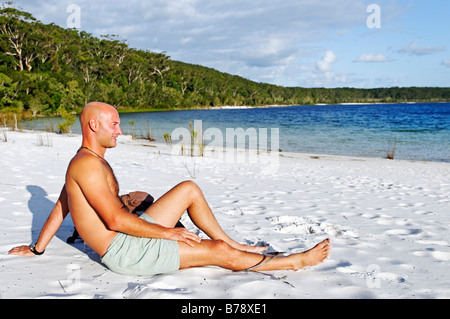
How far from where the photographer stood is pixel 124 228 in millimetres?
1927

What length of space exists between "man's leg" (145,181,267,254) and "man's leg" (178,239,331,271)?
0.72 ft

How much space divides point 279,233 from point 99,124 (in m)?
1.93

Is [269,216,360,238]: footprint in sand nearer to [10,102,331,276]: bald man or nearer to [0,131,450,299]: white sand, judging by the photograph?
[0,131,450,299]: white sand

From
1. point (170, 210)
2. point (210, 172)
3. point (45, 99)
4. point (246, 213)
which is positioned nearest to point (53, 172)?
point (210, 172)

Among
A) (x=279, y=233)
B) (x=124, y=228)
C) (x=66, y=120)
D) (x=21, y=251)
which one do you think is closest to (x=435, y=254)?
(x=279, y=233)

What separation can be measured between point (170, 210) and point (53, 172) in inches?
169

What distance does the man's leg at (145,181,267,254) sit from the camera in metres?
2.24

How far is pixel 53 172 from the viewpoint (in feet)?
18.9

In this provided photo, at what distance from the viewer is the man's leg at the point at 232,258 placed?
2.11 m

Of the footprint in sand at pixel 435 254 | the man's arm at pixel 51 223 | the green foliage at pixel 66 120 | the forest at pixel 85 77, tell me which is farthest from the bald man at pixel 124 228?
the forest at pixel 85 77

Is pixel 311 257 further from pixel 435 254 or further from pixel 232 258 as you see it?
pixel 435 254

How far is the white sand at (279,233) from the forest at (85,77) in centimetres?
2000

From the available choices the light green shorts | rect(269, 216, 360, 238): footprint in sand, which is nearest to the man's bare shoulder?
the light green shorts
